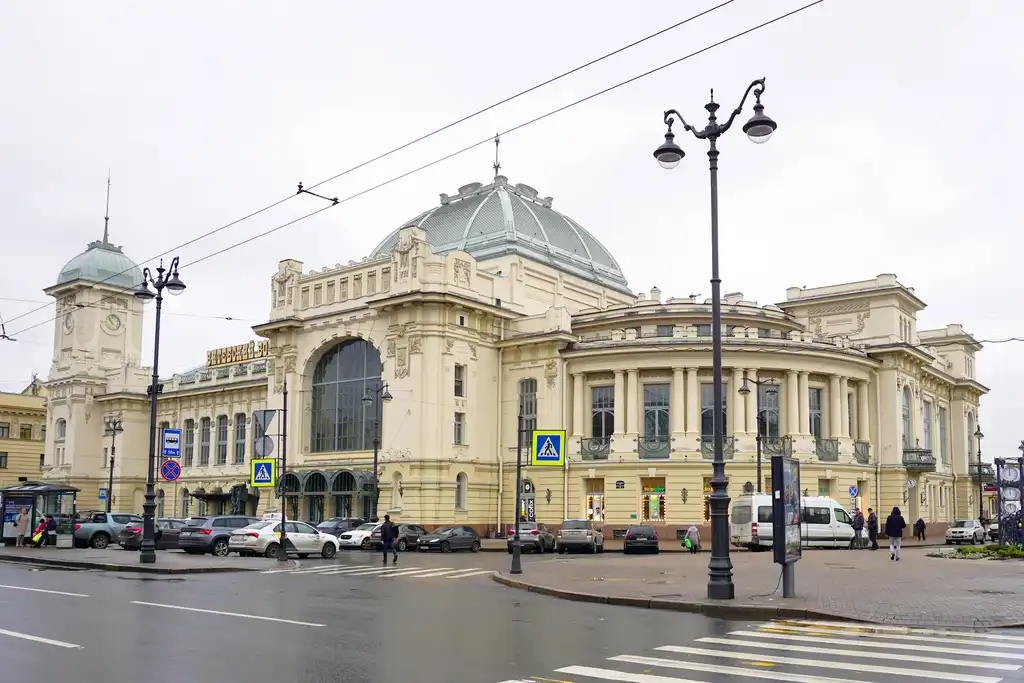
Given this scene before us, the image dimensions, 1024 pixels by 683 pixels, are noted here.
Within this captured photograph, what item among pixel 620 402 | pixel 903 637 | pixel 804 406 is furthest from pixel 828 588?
pixel 804 406

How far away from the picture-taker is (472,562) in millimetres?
34219

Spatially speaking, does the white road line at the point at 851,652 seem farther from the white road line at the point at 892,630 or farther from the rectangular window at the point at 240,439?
the rectangular window at the point at 240,439

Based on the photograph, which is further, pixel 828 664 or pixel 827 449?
pixel 827 449

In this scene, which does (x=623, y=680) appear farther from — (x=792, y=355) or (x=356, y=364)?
(x=356, y=364)

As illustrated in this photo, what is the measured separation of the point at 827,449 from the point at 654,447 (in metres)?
9.99

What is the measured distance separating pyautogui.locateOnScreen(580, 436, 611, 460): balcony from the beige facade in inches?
5.2

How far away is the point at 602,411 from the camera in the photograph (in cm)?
5456

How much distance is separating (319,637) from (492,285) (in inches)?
1762

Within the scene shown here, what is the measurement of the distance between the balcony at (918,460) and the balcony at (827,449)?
6.03m

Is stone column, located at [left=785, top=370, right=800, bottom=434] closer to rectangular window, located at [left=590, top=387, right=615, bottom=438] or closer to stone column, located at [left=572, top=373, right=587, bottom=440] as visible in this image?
rectangular window, located at [left=590, top=387, right=615, bottom=438]

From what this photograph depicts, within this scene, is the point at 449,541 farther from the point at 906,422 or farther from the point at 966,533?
the point at 906,422

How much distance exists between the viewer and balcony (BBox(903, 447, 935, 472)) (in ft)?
188

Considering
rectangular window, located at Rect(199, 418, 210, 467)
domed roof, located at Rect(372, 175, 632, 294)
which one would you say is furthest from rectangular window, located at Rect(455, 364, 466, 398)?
rectangular window, located at Rect(199, 418, 210, 467)

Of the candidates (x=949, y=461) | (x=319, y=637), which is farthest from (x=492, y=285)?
(x=319, y=637)
